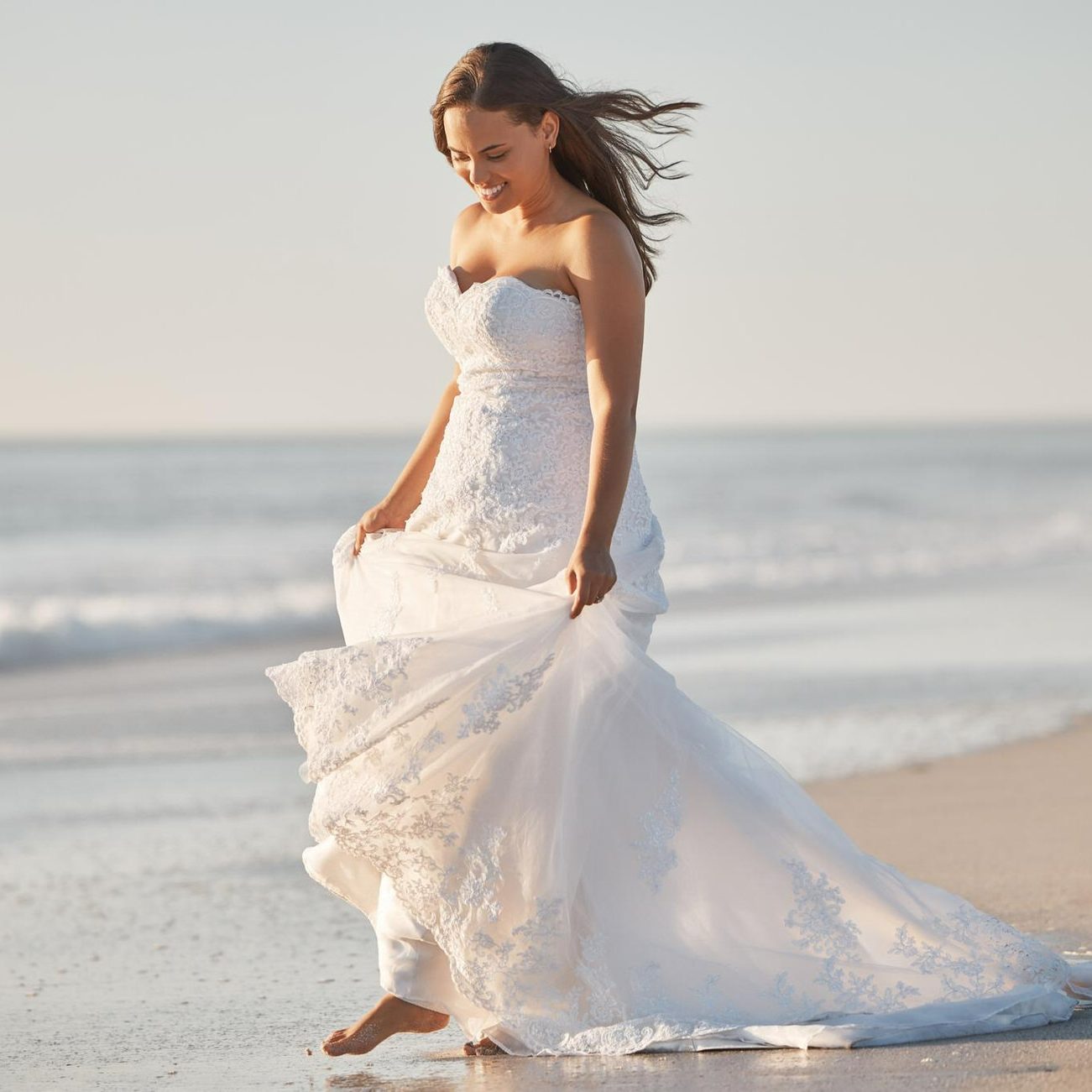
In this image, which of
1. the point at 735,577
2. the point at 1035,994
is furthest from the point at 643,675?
the point at 735,577

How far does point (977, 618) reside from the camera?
1362 centimetres

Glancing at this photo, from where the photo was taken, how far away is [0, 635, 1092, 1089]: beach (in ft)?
11.9

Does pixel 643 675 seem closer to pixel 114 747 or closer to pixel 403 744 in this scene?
pixel 403 744

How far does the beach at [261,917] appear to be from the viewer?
362cm

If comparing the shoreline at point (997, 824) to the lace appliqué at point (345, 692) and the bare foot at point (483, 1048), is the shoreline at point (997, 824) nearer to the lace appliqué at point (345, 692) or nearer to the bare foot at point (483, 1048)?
the bare foot at point (483, 1048)

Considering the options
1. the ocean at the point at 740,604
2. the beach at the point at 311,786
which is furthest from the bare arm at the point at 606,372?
the ocean at the point at 740,604

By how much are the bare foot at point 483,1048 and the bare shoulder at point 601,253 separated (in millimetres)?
1622

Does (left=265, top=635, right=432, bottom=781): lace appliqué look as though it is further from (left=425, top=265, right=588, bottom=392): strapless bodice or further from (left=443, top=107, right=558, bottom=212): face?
(left=443, top=107, right=558, bottom=212): face

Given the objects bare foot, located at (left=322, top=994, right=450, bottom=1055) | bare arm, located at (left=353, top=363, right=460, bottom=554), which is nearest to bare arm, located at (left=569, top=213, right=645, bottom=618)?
bare arm, located at (left=353, top=363, right=460, bottom=554)

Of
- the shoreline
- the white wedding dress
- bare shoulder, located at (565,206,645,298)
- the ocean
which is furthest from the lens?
the ocean

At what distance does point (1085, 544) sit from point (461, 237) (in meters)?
20.2

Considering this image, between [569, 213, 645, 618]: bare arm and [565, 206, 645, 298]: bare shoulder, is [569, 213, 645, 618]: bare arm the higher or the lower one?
the lower one

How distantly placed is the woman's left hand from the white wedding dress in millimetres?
56

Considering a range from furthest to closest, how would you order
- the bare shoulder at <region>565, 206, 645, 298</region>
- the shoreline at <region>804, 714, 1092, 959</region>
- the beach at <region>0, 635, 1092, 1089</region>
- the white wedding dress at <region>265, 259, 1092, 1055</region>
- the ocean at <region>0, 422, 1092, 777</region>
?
the ocean at <region>0, 422, 1092, 777</region> < the shoreline at <region>804, 714, 1092, 959</region> < the bare shoulder at <region>565, 206, 645, 298</region> < the white wedding dress at <region>265, 259, 1092, 1055</region> < the beach at <region>0, 635, 1092, 1089</region>
